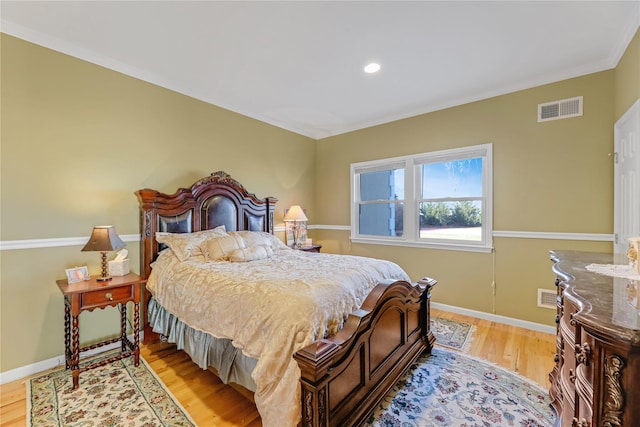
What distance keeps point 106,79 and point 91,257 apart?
1706 mm

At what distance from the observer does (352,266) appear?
2225 mm

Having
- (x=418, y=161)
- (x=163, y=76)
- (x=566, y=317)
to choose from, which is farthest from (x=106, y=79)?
(x=566, y=317)

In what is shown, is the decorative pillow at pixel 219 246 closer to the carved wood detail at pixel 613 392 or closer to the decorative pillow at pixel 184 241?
the decorative pillow at pixel 184 241

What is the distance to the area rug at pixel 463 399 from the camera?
1700mm

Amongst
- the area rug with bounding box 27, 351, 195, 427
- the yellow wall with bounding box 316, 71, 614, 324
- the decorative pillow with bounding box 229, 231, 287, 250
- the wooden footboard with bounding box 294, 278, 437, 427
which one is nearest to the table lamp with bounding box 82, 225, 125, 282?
the area rug with bounding box 27, 351, 195, 427

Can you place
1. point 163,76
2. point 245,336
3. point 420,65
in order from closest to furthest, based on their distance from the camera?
point 245,336, point 420,65, point 163,76

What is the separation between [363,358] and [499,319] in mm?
2461

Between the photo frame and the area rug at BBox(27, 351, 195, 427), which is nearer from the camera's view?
the area rug at BBox(27, 351, 195, 427)

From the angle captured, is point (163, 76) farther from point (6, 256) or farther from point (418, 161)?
point (418, 161)

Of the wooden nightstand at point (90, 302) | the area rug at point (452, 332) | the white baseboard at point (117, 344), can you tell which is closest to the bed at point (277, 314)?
the wooden nightstand at point (90, 302)

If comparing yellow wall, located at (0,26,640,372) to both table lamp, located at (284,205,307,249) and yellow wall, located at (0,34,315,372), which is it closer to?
yellow wall, located at (0,34,315,372)

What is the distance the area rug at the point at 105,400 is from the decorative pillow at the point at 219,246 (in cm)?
104

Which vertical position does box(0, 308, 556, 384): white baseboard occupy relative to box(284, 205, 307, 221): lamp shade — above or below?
below

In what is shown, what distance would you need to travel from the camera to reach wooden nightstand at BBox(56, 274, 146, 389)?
2.02m
